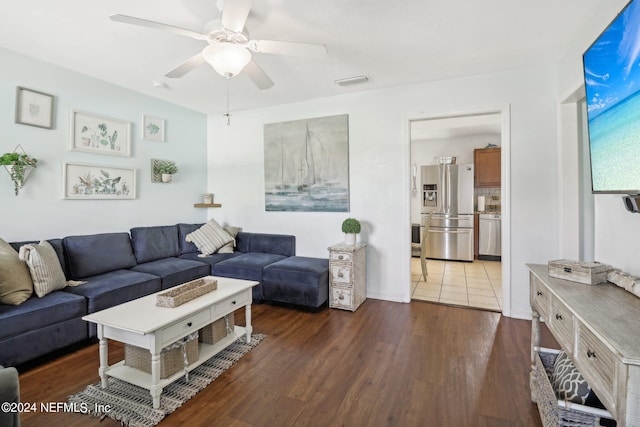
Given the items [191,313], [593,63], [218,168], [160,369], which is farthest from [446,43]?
[218,168]

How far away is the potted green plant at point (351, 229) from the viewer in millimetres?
3525

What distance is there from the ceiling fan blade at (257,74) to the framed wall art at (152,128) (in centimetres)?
224

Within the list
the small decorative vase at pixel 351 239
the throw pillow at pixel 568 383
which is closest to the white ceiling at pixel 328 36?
the small decorative vase at pixel 351 239

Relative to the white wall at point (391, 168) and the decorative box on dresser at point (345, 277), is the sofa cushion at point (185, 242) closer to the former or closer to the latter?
the white wall at point (391, 168)

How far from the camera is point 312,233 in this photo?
13.5 ft

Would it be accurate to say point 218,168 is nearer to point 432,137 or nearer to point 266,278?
point 266,278

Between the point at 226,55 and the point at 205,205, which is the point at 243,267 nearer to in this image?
the point at 205,205

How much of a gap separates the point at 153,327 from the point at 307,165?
2836 millimetres

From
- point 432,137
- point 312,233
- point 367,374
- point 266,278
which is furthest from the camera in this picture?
point 432,137

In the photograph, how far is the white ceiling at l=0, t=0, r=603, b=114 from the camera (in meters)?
2.10

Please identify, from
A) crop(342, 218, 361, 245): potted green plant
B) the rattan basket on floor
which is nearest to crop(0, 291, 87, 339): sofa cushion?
the rattan basket on floor

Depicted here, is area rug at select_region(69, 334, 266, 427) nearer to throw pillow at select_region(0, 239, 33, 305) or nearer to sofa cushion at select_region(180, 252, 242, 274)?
throw pillow at select_region(0, 239, 33, 305)

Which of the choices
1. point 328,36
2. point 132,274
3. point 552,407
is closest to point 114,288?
point 132,274

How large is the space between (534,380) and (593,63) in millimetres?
1843
